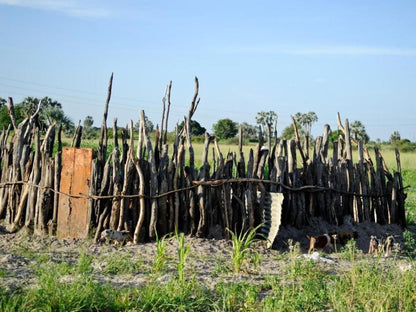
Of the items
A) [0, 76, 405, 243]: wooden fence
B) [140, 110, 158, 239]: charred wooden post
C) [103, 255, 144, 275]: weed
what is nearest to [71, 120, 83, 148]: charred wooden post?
[0, 76, 405, 243]: wooden fence

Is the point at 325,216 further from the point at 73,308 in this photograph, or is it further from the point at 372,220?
the point at 73,308

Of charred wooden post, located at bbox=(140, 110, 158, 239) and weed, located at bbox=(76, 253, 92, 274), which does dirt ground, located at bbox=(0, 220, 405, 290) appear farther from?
charred wooden post, located at bbox=(140, 110, 158, 239)

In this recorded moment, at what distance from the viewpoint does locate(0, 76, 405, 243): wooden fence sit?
20.9 feet

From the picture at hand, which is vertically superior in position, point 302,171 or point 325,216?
point 302,171

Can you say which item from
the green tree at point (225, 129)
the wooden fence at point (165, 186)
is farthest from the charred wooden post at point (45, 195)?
the green tree at point (225, 129)

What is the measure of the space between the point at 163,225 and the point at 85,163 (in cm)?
106

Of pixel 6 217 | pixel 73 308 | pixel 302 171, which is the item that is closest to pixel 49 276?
pixel 73 308

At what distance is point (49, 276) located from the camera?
14.1ft

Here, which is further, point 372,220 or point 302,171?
point 372,220

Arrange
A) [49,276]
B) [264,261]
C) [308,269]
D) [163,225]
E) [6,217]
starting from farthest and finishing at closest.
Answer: [6,217], [163,225], [264,261], [308,269], [49,276]

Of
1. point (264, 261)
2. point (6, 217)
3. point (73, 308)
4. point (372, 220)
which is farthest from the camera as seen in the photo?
point (372, 220)

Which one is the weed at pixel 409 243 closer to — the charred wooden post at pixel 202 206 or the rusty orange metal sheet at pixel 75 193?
the charred wooden post at pixel 202 206

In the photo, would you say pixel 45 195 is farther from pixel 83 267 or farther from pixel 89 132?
pixel 89 132

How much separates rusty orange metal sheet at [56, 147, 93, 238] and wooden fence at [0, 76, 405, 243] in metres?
0.07
